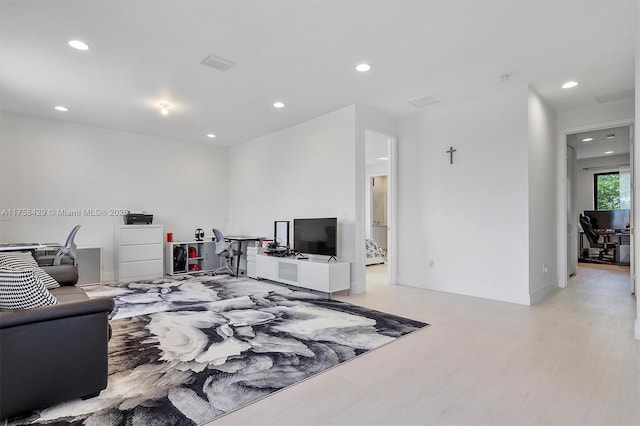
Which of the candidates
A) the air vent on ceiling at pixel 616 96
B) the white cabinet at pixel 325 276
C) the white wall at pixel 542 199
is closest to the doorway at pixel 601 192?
the white wall at pixel 542 199

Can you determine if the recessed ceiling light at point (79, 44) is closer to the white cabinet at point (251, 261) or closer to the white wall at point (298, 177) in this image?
the white wall at point (298, 177)

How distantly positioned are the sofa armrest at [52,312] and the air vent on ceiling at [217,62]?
2.66 metres

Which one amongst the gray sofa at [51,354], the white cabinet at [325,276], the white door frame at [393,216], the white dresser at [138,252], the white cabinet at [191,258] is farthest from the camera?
the white cabinet at [191,258]

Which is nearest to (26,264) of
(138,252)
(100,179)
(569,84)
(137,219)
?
(138,252)

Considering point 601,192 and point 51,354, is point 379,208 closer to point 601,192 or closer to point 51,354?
point 601,192

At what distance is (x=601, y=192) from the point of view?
952 cm

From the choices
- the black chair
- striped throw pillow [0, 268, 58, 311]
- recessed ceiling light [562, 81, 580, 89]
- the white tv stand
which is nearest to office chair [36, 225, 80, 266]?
the white tv stand

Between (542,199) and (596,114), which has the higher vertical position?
(596,114)

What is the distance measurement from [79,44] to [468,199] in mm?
5005

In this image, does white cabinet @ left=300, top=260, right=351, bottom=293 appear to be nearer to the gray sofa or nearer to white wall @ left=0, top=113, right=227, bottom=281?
the gray sofa

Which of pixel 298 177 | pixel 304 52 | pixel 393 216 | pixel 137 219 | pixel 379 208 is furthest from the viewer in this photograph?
pixel 379 208

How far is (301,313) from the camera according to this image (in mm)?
3896

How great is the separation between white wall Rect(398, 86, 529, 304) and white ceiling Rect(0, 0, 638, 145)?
51cm

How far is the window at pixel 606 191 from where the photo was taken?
30.4 ft
